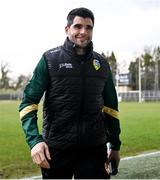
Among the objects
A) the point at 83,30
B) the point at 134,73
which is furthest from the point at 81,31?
the point at 134,73

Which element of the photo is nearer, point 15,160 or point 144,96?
point 15,160

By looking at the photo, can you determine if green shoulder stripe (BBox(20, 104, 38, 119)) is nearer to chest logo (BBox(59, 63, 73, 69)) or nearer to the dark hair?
chest logo (BBox(59, 63, 73, 69))

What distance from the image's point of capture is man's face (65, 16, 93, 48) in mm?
3797

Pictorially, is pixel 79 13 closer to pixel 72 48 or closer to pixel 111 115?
pixel 72 48

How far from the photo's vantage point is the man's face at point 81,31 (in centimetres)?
380

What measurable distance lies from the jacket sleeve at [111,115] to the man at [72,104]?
0.16 metres

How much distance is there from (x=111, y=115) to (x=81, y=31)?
76 centimetres

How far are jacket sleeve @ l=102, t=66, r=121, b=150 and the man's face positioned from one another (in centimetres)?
42

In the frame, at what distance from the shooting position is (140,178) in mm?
8414

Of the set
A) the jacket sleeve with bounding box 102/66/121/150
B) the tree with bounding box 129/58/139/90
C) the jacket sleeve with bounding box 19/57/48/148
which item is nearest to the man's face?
the jacket sleeve with bounding box 19/57/48/148

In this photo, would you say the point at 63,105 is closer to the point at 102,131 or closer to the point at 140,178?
the point at 102,131

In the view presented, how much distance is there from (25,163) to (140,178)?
10.4 feet

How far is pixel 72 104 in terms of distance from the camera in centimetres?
374

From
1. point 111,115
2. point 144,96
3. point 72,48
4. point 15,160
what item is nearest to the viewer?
point 72,48
